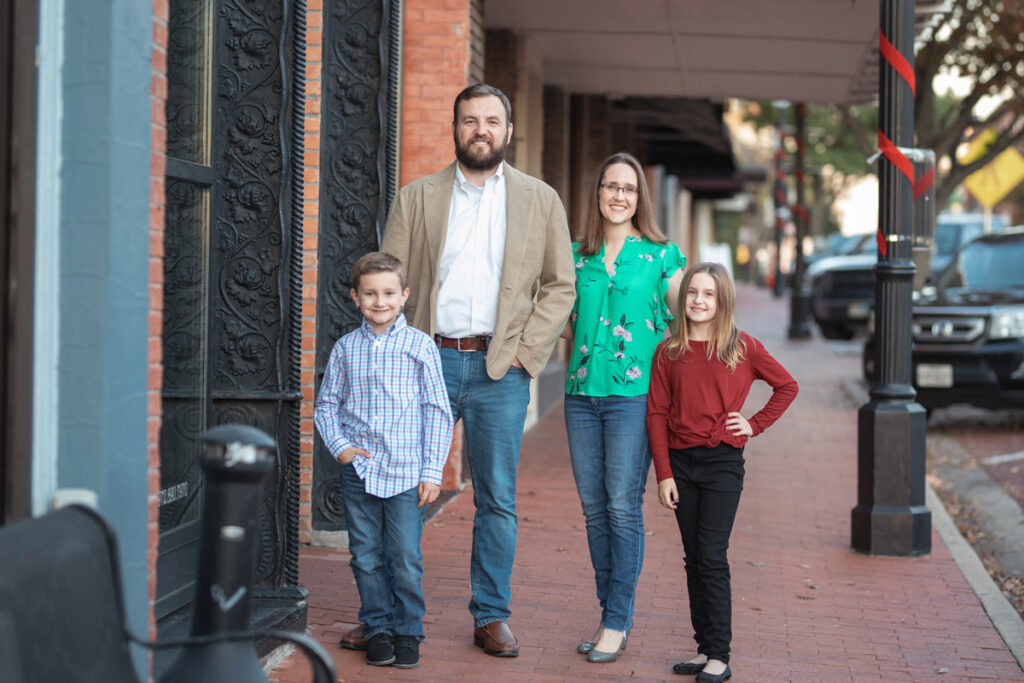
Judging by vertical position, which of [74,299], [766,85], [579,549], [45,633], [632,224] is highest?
[766,85]

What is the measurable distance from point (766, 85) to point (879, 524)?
8.02 meters

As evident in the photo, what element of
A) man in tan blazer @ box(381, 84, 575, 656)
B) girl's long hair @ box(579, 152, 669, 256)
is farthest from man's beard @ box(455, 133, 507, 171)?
girl's long hair @ box(579, 152, 669, 256)

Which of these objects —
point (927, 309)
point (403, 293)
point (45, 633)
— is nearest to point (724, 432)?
point (403, 293)

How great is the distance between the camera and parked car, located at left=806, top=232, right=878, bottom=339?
74.2ft

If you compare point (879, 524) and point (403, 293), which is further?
point (879, 524)

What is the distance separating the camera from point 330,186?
6.84 metres

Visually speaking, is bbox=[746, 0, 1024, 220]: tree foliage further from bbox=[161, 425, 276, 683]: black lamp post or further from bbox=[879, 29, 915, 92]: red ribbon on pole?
bbox=[161, 425, 276, 683]: black lamp post

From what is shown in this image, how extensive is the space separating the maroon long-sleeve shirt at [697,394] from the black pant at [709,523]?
0.06 meters

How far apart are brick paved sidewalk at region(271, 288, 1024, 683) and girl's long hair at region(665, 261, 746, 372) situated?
4.02 ft

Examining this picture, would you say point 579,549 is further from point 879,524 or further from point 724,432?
→ point 724,432

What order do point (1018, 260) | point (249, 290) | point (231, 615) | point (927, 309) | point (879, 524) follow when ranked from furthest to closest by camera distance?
point (1018, 260) → point (927, 309) → point (879, 524) → point (249, 290) → point (231, 615)

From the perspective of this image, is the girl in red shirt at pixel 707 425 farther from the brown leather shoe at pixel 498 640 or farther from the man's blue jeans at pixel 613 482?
the brown leather shoe at pixel 498 640

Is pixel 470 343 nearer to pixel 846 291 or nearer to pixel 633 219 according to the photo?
pixel 633 219

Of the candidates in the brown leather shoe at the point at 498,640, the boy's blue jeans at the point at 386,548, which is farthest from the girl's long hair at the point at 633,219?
the brown leather shoe at the point at 498,640
